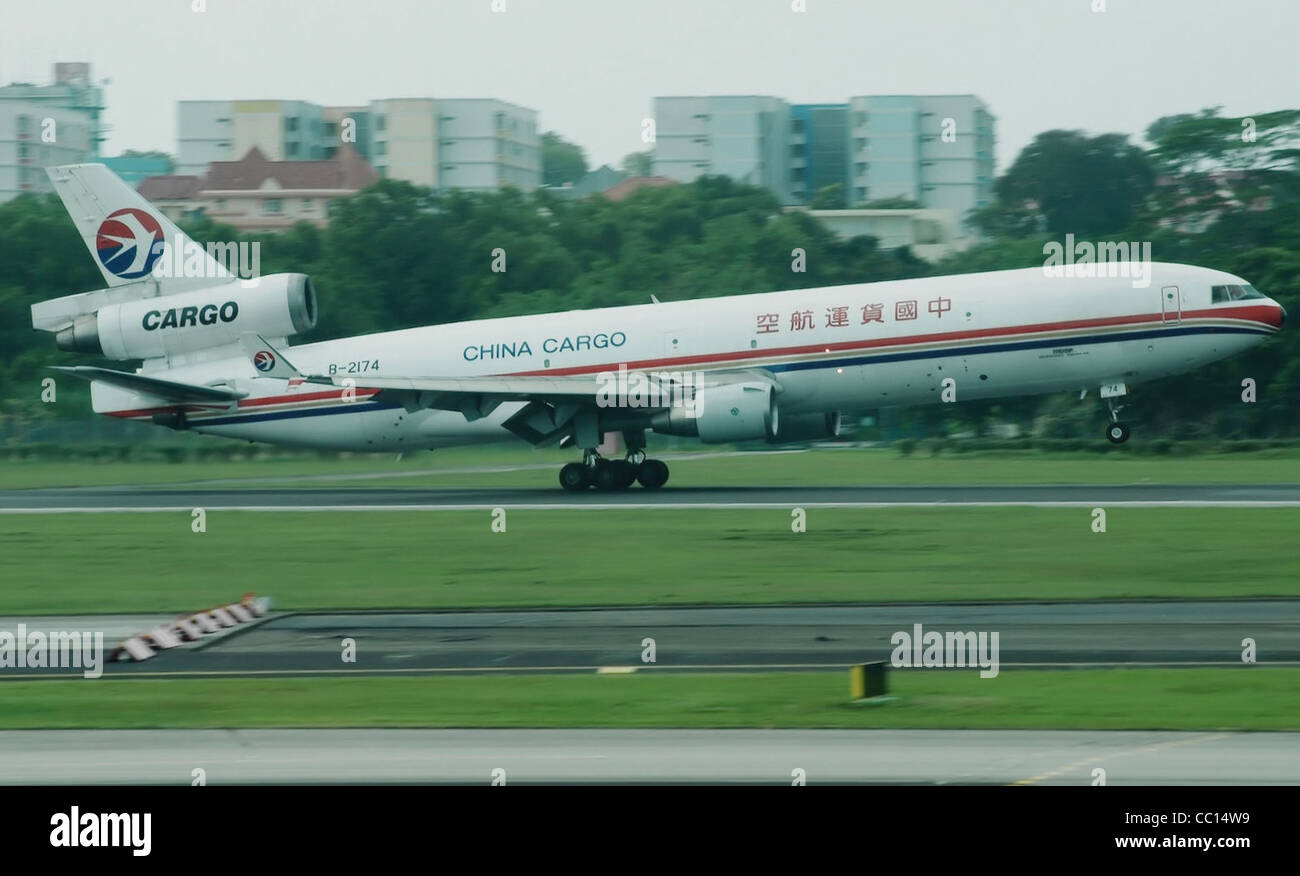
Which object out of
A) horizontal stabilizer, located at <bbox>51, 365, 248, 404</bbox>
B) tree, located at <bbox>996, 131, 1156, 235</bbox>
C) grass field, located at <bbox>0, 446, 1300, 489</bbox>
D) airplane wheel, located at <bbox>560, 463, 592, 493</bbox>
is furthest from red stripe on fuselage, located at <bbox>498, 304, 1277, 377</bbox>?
tree, located at <bbox>996, 131, 1156, 235</bbox>

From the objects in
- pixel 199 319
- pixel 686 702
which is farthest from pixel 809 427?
pixel 686 702

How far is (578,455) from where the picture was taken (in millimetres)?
54312

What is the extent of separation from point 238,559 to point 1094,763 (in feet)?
64.8

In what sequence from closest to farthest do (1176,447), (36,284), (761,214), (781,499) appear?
(781,499)
(1176,447)
(36,284)
(761,214)

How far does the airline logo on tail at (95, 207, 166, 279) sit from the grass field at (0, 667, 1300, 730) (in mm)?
27866

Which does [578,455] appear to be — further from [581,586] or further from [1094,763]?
[1094,763]

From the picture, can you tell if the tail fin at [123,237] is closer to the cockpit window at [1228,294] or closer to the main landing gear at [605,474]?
the main landing gear at [605,474]

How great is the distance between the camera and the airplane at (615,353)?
1495 inches

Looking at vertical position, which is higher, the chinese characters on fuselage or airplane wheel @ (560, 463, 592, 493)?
the chinese characters on fuselage

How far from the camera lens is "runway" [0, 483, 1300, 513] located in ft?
118

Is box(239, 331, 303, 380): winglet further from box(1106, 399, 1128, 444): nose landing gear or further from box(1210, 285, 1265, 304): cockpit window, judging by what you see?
box(1210, 285, 1265, 304): cockpit window

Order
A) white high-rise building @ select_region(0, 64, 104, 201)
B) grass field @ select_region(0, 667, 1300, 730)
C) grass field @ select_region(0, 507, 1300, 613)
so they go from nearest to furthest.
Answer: grass field @ select_region(0, 667, 1300, 730) < grass field @ select_region(0, 507, 1300, 613) < white high-rise building @ select_region(0, 64, 104, 201)

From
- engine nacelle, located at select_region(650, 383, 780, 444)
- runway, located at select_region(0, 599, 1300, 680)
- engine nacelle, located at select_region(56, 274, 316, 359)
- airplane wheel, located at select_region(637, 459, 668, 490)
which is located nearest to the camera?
runway, located at select_region(0, 599, 1300, 680)
